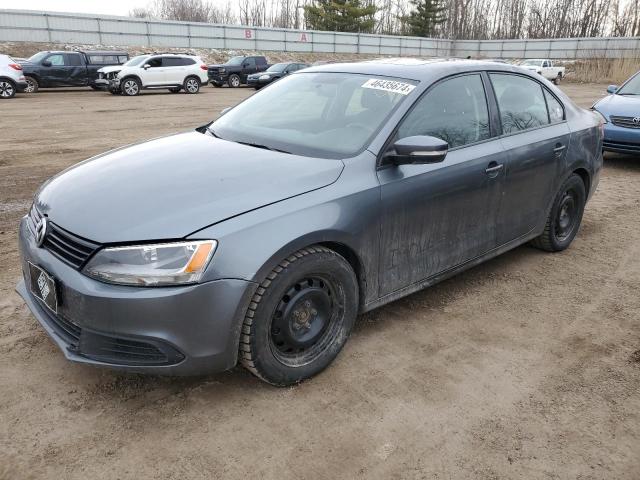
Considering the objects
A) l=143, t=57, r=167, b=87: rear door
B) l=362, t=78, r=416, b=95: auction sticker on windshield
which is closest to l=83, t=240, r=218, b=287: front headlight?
l=362, t=78, r=416, b=95: auction sticker on windshield

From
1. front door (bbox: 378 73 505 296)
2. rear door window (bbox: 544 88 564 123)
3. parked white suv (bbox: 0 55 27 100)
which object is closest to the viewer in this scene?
front door (bbox: 378 73 505 296)

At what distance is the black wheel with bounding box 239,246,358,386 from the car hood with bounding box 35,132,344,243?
14.6 inches

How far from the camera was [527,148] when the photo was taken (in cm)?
396

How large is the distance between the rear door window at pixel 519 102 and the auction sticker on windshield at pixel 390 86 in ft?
3.05

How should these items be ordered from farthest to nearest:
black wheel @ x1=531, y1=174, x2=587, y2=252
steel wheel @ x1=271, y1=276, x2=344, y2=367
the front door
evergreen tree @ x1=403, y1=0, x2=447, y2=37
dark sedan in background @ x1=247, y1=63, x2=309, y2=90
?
evergreen tree @ x1=403, y1=0, x2=447, y2=37 → dark sedan in background @ x1=247, y1=63, x2=309, y2=90 → black wheel @ x1=531, y1=174, x2=587, y2=252 → the front door → steel wheel @ x1=271, y1=276, x2=344, y2=367

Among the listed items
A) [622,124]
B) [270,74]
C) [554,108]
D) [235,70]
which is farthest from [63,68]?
[554,108]

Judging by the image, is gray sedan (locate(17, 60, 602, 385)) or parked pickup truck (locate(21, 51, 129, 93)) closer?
gray sedan (locate(17, 60, 602, 385))

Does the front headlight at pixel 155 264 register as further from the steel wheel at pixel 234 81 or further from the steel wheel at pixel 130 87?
the steel wheel at pixel 234 81

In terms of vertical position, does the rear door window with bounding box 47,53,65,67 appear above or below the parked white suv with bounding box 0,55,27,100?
above

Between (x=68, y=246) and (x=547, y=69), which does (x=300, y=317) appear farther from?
(x=547, y=69)

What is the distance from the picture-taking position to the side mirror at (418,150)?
2893 millimetres

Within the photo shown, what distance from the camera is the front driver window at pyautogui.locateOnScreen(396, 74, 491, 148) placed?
3.24 m

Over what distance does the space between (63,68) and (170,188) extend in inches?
839

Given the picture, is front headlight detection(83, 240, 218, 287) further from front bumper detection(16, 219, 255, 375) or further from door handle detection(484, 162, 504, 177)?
door handle detection(484, 162, 504, 177)
